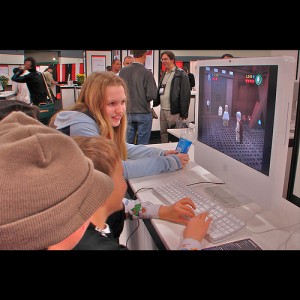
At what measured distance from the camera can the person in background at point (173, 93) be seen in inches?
137

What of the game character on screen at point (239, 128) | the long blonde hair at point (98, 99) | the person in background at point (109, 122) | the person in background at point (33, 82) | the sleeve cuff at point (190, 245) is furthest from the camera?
the person in background at point (33, 82)

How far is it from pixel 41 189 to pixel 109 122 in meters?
1.18

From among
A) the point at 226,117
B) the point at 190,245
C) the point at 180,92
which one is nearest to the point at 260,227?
the point at 190,245

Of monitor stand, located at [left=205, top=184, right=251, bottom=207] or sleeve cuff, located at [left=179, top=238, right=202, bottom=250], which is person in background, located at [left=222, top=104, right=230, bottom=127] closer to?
monitor stand, located at [left=205, top=184, right=251, bottom=207]

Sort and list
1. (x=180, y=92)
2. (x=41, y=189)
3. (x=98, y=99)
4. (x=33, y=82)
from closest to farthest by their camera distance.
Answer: (x=41, y=189) → (x=98, y=99) → (x=180, y=92) → (x=33, y=82)

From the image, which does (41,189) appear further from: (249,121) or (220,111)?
(220,111)

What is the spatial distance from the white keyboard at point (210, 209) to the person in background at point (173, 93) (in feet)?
7.92

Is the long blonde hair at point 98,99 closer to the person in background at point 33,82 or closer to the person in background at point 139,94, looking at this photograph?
the person in background at point 139,94

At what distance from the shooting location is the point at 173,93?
352 centimetres

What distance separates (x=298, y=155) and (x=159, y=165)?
0.66m

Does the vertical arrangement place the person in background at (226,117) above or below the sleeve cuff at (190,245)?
above

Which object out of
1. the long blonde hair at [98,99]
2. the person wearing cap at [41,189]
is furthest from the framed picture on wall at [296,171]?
the long blonde hair at [98,99]
